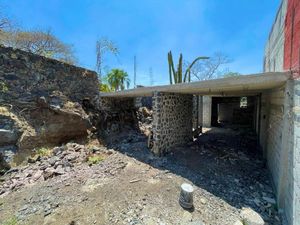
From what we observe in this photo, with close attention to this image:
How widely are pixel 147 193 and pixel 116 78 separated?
464 inches

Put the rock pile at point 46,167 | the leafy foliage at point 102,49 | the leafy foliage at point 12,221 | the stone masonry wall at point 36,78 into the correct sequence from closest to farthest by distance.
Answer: the leafy foliage at point 12,221 → the rock pile at point 46,167 → the stone masonry wall at point 36,78 → the leafy foliage at point 102,49

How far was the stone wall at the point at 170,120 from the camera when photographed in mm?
5863

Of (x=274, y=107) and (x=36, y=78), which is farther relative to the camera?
(x=36, y=78)

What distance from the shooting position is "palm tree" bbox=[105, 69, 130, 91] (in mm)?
14273

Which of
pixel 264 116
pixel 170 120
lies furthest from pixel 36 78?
pixel 264 116

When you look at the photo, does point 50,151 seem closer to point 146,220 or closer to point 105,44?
point 146,220

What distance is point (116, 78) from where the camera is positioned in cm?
1430

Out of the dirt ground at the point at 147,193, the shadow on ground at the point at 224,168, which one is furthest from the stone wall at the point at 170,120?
the dirt ground at the point at 147,193

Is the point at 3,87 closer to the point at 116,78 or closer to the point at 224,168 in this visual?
the point at 224,168

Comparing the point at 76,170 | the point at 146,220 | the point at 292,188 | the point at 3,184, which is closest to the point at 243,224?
the point at 292,188

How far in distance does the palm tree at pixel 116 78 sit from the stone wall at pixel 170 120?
8187 millimetres

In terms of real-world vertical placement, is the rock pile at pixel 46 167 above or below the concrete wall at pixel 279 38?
below

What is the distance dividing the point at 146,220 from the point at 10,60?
672 centimetres

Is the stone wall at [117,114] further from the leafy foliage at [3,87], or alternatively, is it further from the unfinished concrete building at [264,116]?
the leafy foliage at [3,87]
